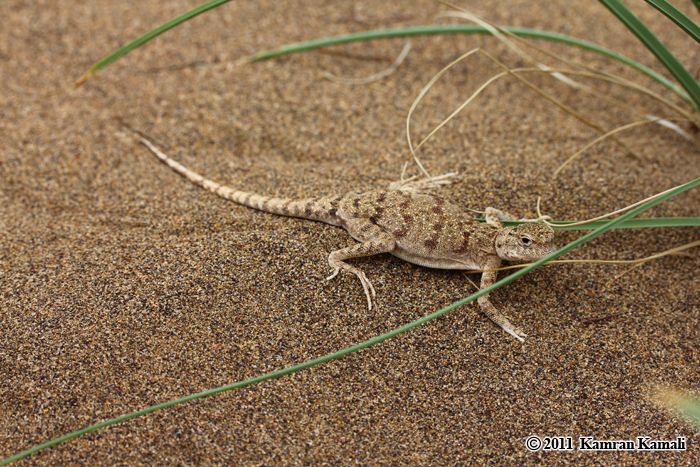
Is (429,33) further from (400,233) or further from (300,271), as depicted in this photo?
(300,271)

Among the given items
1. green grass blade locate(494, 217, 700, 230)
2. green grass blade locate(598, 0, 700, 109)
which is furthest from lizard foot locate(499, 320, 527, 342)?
green grass blade locate(598, 0, 700, 109)

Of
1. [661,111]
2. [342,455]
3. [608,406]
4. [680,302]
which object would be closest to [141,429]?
[342,455]

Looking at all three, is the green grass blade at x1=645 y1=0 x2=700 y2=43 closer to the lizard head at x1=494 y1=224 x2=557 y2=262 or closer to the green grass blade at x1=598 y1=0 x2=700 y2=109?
the green grass blade at x1=598 y1=0 x2=700 y2=109

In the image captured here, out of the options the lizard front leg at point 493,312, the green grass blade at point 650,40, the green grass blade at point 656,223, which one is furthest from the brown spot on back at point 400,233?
the green grass blade at point 650,40

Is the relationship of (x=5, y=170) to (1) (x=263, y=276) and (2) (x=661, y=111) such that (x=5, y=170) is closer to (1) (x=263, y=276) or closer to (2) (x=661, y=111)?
(1) (x=263, y=276)

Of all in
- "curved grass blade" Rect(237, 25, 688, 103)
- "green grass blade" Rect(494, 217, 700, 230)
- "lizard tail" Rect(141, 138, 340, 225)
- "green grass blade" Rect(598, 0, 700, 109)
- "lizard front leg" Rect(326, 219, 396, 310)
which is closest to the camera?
"green grass blade" Rect(598, 0, 700, 109)

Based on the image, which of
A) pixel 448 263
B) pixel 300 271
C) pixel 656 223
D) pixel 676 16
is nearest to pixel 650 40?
pixel 676 16
